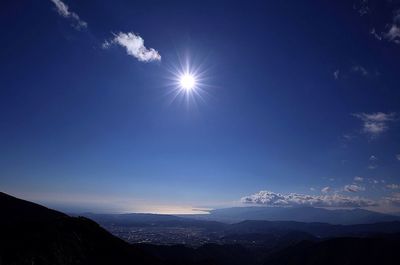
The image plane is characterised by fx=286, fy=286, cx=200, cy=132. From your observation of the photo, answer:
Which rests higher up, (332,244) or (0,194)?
(0,194)

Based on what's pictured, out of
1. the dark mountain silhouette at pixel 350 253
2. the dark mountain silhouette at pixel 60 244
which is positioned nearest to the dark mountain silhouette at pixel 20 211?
the dark mountain silhouette at pixel 60 244

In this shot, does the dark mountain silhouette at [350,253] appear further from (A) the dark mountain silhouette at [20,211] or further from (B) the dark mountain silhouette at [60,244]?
(A) the dark mountain silhouette at [20,211]

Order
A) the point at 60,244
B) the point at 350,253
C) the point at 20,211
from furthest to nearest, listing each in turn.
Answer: the point at 350,253 < the point at 20,211 < the point at 60,244

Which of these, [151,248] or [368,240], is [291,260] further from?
[151,248]

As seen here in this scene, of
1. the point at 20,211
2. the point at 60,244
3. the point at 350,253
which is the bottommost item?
the point at 350,253

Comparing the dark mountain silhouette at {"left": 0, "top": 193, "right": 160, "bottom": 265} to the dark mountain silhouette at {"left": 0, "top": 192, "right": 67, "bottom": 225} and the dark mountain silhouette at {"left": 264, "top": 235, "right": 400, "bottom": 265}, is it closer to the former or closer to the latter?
the dark mountain silhouette at {"left": 0, "top": 192, "right": 67, "bottom": 225}

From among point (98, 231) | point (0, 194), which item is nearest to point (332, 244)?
point (98, 231)

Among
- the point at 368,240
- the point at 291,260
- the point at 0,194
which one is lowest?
the point at 291,260

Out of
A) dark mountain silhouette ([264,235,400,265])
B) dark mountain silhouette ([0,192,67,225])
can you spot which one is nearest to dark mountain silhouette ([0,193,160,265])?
dark mountain silhouette ([0,192,67,225])

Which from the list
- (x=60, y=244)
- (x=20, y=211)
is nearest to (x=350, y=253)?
(x=60, y=244)

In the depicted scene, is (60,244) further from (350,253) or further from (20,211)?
(350,253)

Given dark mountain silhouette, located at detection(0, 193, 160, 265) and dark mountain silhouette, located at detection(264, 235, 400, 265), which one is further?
dark mountain silhouette, located at detection(264, 235, 400, 265)
